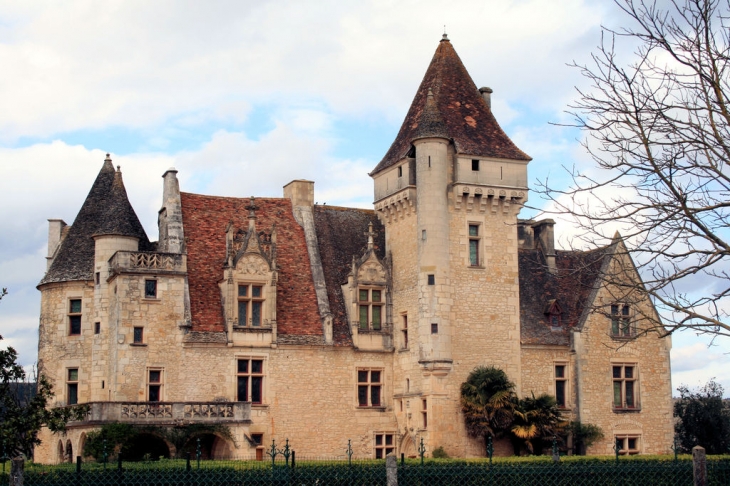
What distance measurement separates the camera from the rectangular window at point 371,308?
32.8m

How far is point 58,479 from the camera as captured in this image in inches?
445

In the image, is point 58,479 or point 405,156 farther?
point 405,156

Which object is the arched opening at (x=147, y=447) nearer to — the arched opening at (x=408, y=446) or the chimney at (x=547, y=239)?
the arched opening at (x=408, y=446)

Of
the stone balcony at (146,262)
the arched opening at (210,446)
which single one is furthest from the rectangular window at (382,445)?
the stone balcony at (146,262)

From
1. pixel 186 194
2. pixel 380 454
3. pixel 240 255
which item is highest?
pixel 186 194

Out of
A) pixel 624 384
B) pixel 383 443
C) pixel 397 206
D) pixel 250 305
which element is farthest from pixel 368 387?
pixel 624 384

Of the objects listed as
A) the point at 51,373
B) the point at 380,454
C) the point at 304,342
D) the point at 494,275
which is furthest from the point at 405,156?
the point at 51,373

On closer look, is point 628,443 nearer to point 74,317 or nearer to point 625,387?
point 625,387

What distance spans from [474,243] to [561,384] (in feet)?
19.6

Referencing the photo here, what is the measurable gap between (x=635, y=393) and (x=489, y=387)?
6965mm

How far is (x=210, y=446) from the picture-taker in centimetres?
2984

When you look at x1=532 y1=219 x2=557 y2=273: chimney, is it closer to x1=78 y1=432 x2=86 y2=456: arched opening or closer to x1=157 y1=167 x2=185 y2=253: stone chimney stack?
x1=157 y1=167 x2=185 y2=253: stone chimney stack

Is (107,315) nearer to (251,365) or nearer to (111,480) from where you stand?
(251,365)

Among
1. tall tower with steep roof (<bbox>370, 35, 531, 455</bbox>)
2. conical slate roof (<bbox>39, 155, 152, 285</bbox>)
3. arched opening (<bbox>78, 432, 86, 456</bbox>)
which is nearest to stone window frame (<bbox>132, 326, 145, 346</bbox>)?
conical slate roof (<bbox>39, 155, 152, 285</bbox>)
